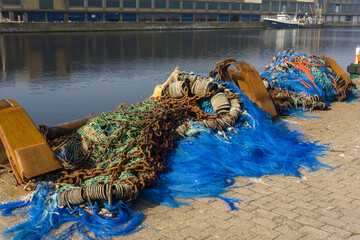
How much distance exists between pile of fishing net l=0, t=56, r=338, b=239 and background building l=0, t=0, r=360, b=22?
5804 cm

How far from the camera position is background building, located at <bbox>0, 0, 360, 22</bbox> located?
192 ft

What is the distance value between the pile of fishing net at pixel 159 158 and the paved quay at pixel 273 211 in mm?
159

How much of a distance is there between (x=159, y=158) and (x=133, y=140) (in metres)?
0.41

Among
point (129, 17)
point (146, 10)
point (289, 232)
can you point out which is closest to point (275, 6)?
point (146, 10)

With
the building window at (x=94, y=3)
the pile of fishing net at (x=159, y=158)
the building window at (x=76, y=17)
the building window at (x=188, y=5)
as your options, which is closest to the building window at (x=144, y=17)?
the building window at (x=188, y=5)

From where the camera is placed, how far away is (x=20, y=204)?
3881 millimetres

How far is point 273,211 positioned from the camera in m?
3.84

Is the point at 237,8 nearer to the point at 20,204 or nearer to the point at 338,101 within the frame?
the point at 338,101

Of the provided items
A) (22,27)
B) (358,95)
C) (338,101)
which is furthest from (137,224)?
(22,27)

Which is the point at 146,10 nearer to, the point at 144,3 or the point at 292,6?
the point at 144,3

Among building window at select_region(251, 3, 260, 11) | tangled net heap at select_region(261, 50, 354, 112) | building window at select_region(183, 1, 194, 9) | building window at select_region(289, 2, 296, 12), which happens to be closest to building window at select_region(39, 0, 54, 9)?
building window at select_region(183, 1, 194, 9)

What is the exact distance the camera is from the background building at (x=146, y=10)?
58531 mm

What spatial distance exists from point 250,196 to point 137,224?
1339 mm

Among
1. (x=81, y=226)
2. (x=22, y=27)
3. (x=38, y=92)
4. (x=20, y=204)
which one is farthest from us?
(x=22, y=27)
